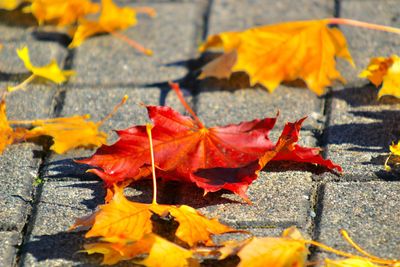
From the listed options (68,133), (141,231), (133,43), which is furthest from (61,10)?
(141,231)

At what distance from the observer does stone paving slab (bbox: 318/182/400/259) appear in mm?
1760

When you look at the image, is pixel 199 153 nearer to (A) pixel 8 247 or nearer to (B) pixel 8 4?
(A) pixel 8 247

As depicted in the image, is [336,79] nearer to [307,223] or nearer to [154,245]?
[307,223]

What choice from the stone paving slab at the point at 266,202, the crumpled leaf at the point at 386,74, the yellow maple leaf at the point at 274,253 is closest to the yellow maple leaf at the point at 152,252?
the yellow maple leaf at the point at 274,253

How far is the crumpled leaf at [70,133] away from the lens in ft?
7.23

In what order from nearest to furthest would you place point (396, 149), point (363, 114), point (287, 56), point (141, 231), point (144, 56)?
point (141, 231), point (396, 149), point (363, 114), point (287, 56), point (144, 56)

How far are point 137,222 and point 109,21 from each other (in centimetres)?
130

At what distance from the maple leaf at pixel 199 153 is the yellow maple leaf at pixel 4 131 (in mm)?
307

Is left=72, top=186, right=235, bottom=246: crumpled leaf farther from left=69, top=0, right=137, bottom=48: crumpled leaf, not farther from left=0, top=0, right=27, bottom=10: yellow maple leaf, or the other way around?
left=0, top=0, right=27, bottom=10: yellow maple leaf

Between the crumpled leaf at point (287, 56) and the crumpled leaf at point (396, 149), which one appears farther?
the crumpled leaf at point (287, 56)

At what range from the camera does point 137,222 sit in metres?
1.75

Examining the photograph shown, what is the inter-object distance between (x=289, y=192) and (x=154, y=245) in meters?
0.49

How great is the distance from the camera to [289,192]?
78.1 inches

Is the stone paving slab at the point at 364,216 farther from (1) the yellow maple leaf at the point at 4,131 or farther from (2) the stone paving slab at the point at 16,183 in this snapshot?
(1) the yellow maple leaf at the point at 4,131
